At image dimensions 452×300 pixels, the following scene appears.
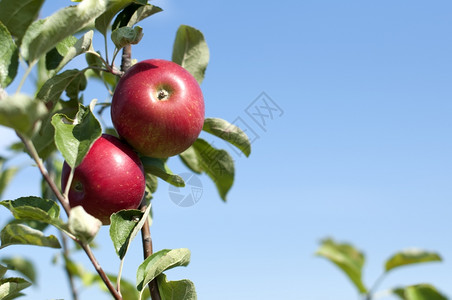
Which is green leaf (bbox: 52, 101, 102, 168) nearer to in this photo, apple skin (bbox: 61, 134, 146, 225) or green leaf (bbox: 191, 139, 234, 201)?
apple skin (bbox: 61, 134, 146, 225)

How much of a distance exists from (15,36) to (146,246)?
83cm

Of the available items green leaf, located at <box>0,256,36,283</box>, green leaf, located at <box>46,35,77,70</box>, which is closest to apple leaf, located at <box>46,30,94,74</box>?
green leaf, located at <box>46,35,77,70</box>

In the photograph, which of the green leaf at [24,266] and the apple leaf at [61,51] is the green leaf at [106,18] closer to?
the apple leaf at [61,51]

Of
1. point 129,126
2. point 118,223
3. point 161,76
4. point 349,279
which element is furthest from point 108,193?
point 349,279

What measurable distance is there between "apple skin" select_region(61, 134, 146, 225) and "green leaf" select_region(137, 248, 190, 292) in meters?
0.23

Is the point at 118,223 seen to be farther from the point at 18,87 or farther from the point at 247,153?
the point at 247,153

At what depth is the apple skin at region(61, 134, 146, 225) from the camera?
1.83 meters

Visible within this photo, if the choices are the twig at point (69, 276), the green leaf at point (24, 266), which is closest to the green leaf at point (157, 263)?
the twig at point (69, 276)

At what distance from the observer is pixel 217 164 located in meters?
2.50

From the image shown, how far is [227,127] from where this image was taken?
92.4 inches

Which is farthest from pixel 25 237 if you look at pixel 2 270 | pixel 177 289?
pixel 177 289

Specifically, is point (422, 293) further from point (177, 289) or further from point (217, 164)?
point (217, 164)

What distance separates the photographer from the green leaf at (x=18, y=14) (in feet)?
5.02

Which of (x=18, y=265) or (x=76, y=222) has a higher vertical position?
(x=76, y=222)
